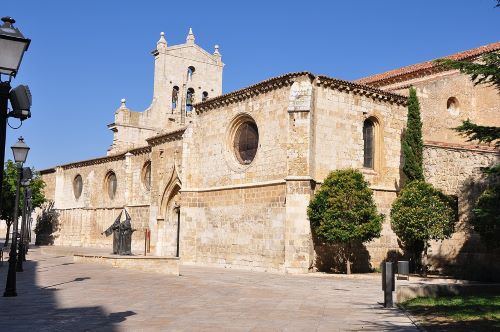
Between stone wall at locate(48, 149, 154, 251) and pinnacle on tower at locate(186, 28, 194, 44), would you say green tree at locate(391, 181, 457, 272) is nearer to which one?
stone wall at locate(48, 149, 154, 251)

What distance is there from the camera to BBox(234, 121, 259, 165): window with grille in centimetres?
2492

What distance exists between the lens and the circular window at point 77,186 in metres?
46.1

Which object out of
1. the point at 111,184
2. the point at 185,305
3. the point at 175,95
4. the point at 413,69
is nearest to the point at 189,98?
the point at 175,95

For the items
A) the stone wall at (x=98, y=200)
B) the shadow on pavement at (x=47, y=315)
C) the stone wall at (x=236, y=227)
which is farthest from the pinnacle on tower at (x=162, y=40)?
the shadow on pavement at (x=47, y=315)

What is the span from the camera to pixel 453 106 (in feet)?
90.1

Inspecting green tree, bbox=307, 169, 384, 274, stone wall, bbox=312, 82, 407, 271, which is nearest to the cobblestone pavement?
green tree, bbox=307, 169, 384, 274

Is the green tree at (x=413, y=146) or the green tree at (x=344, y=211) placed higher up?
the green tree at (x=413, y=146)

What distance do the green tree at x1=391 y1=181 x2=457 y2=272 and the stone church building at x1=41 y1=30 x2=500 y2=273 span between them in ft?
3.76

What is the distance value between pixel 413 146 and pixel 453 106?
5.33 metres

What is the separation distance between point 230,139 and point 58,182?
27.5m

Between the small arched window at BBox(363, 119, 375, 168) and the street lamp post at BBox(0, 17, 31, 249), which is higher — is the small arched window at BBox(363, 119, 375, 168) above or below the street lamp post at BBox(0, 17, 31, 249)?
above

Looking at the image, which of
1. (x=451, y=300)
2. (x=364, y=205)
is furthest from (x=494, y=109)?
(x=451, y=300)

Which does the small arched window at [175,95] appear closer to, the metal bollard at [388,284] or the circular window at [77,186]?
the circular window at [77,186]

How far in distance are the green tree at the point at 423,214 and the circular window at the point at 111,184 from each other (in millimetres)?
25114
